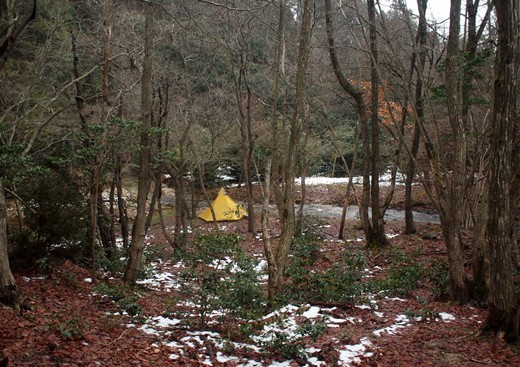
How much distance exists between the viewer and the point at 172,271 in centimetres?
1223

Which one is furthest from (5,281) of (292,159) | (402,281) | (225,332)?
(402,281)

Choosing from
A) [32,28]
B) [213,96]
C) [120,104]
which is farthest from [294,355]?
[213,96]

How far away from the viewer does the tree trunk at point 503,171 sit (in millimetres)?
5148

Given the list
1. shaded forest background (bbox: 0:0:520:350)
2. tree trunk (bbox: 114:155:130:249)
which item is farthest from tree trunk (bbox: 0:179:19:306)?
tree trunk (bbox: 114:155:130:249)

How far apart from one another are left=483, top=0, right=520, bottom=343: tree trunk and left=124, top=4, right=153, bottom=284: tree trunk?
6.05 metres

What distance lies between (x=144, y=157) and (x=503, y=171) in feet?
20.7

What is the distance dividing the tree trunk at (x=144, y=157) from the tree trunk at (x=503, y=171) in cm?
605

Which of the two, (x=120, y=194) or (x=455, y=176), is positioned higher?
(x=455, y=176)

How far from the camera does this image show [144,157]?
890cm

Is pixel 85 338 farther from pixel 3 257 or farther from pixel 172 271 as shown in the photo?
pixel 172 271

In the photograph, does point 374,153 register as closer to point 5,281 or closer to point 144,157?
point 144,157

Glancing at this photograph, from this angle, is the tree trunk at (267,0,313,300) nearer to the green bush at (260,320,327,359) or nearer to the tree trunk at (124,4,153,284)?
the green bush at (260,320,327,359)

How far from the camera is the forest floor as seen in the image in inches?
202

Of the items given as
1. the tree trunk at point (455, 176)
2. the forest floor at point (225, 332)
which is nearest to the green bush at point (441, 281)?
the forest floor at point (225, 332)
